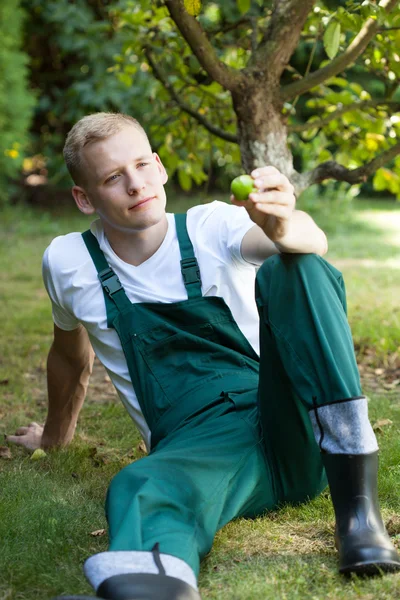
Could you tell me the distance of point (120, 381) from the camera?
2.35m

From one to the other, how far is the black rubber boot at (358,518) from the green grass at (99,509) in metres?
0.04

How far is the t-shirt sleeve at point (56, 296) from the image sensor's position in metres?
2.37

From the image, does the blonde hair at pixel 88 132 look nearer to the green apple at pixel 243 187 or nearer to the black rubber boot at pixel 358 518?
the green apple at pixel 243 187

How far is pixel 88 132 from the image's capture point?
2312 millimetres

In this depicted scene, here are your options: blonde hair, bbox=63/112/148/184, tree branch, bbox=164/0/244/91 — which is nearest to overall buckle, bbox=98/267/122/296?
blonde hair, bbox=63/112/148/184

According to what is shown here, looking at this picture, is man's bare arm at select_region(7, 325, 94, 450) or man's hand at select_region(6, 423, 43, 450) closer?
man's bare arm at select_region(7, 325, 94, 450)

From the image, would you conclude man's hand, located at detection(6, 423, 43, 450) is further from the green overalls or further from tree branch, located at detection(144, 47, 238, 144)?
tree branch, located at detection(144, 47, 238, 144)

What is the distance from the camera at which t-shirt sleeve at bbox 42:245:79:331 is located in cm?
237

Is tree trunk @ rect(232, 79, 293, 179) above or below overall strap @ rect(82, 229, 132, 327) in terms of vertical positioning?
above

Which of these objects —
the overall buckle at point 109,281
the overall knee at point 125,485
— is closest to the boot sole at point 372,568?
the overall knee at point 125,485

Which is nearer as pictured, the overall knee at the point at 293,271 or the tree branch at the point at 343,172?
the overall knee at the point at 293,271

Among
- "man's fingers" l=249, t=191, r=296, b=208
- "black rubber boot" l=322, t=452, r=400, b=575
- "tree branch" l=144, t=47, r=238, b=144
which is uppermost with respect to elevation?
"tree branch" l=144, t=47, r=238, b=144

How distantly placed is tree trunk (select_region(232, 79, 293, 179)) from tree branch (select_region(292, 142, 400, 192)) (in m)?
0.11

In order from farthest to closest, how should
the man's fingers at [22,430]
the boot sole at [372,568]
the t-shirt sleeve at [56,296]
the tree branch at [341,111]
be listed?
the tree branch at [341,111] < the man's fingers at [22,430] < the t-shirt sleeve at [56,296] < the boot sole at [372,568]
